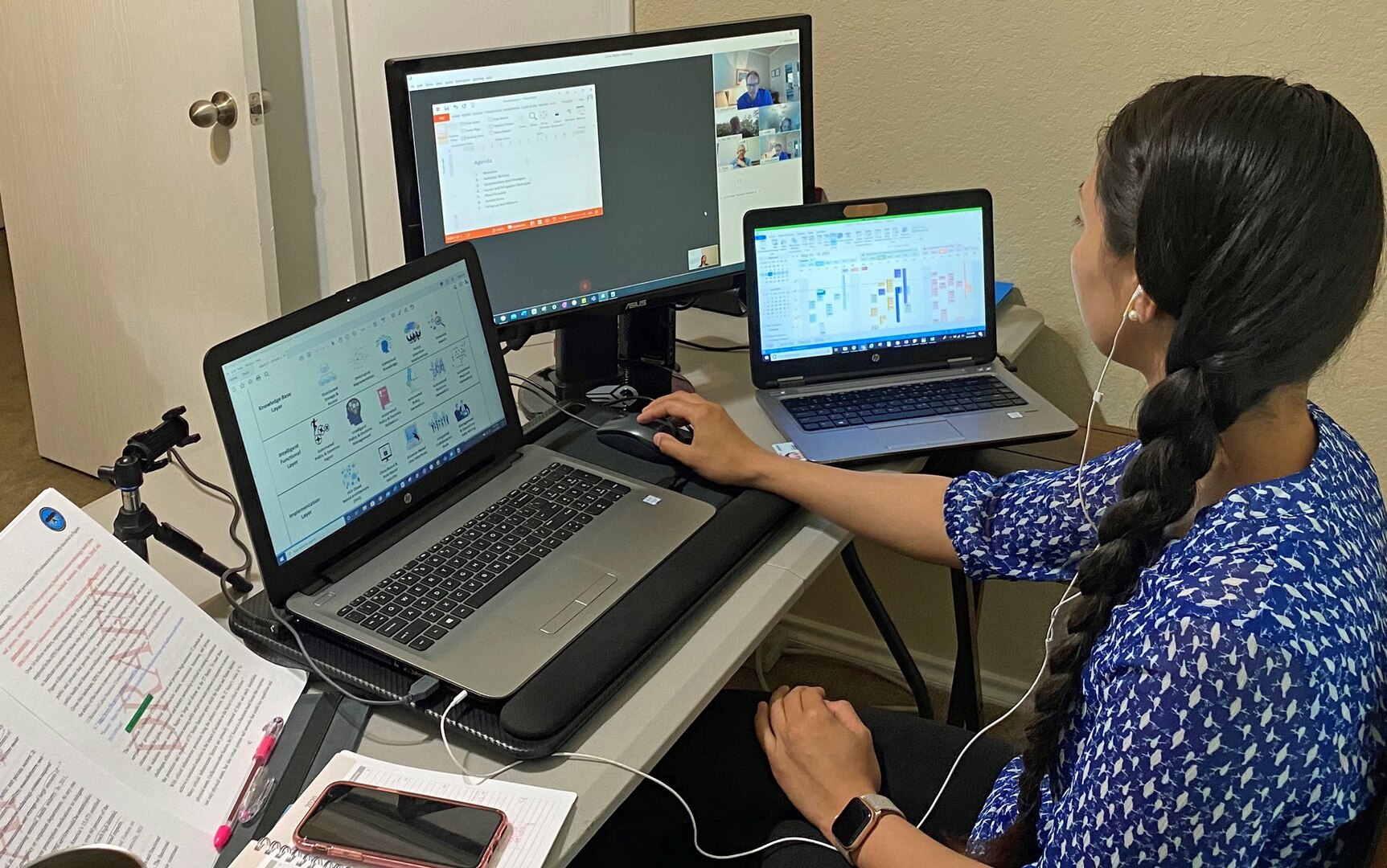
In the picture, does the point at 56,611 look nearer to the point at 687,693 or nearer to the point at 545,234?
the point at 687,693

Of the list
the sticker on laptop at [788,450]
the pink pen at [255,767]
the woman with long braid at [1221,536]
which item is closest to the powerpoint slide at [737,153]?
the sticker on laptop at [788,450]

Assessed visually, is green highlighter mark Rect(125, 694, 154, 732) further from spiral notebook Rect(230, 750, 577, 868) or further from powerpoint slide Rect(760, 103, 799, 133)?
powerpoint slide Rect(760, 103, 799, 133)

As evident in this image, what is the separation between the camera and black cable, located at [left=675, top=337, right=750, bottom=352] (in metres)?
1.79

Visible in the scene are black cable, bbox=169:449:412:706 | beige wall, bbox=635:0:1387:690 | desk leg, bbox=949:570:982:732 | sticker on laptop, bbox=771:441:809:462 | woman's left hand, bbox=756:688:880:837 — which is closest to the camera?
black cable, bbox=169:449:412:706

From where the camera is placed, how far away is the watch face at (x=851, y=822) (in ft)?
3.47

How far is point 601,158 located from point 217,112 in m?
1.03

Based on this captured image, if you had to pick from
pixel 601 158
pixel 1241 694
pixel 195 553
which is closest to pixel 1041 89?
pixel 601 158

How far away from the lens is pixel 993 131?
6.17ft

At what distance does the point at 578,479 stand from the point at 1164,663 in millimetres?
660

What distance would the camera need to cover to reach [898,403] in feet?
5.10

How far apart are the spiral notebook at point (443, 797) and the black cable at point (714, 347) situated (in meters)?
0.97

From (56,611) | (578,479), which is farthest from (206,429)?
(56,611)

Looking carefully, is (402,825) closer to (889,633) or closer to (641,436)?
(641,436)

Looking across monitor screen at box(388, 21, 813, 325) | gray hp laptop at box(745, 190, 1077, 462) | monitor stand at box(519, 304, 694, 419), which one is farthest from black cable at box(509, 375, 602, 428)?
gray hp laptop at box(745, 190, 1077, 462)
